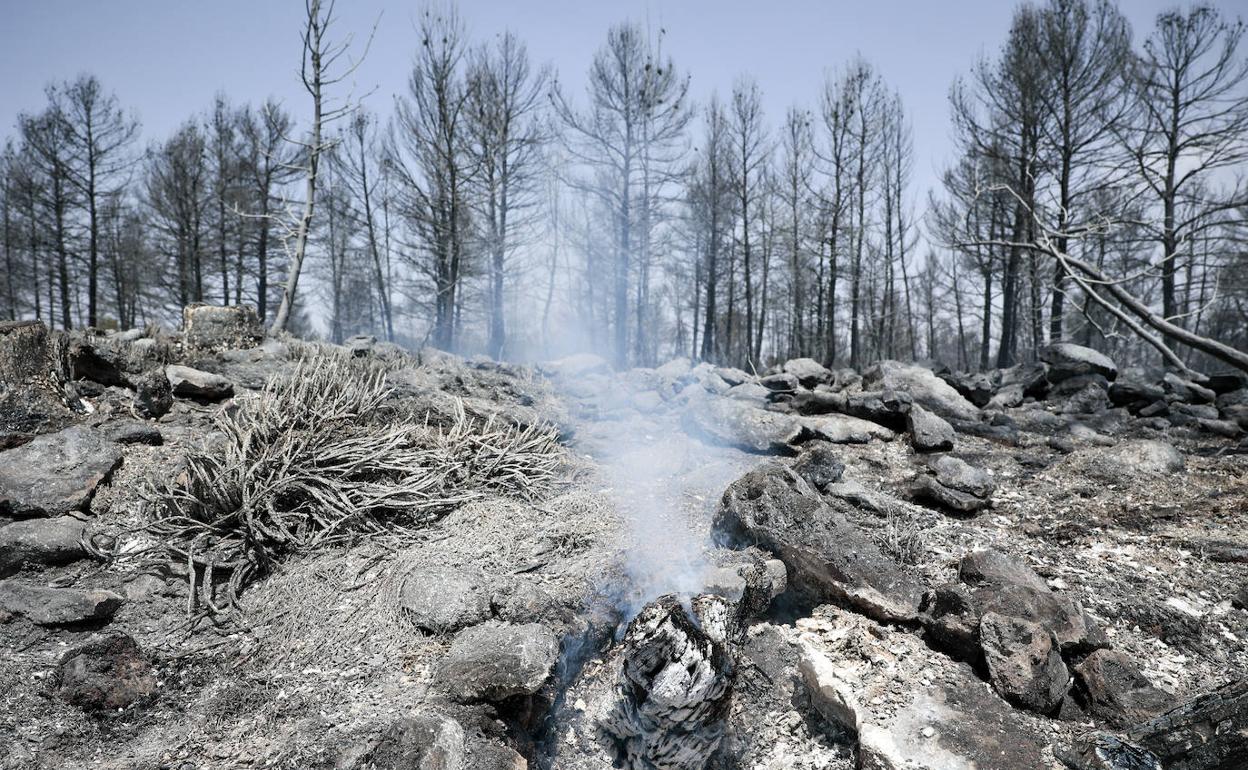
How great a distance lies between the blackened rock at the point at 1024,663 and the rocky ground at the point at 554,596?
0.01 metres

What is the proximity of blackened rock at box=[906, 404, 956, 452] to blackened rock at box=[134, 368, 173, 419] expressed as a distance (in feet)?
21.2

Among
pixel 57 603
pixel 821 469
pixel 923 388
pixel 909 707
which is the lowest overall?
pixel 909 707

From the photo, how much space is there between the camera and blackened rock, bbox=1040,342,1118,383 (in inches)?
329

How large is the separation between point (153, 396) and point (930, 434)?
6.63m

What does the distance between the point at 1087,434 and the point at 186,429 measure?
27.6 feet

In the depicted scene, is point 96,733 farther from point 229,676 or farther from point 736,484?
point 736,484

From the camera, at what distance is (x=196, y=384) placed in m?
4.96

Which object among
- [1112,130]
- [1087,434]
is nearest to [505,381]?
[1087,434]

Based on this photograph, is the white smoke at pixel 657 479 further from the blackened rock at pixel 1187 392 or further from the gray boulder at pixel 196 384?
the blackened rock at pixel 1187 392

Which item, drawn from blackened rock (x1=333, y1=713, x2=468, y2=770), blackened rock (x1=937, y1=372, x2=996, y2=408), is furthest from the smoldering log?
blackened rock (x1=937, y1=372, x2=996, y2=408)

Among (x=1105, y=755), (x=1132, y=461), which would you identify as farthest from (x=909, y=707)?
(x=1132, y=461)

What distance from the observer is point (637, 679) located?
2.44 m

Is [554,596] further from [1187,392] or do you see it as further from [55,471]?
[1187,392]

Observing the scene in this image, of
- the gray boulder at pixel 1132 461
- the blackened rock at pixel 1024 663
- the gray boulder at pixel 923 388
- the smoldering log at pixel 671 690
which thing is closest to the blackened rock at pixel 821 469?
the blackened rock at pixel 1024 663
